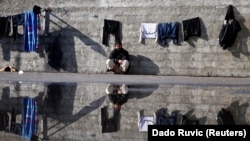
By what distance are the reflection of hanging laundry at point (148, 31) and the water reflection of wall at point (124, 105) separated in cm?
174

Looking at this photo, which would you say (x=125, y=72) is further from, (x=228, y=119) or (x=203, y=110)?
(x=228, y=119)

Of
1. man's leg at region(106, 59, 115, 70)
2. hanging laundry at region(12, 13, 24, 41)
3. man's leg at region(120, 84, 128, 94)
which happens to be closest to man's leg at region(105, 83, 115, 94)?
man's leg at region(120, 84, 128, 94)

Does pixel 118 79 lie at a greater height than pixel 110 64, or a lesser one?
lesser

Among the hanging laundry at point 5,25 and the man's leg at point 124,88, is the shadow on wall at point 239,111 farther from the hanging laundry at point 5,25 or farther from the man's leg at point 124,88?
the hanging laundry at point 5,25

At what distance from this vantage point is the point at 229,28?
452 inches

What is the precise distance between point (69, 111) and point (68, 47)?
11.0 feet

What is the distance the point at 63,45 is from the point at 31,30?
3.55ft

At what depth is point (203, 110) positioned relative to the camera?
377 inches

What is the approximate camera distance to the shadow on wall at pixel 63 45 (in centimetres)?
1295

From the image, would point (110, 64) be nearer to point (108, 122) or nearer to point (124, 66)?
point (124, 66)

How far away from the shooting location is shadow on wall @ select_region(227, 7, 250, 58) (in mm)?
11539

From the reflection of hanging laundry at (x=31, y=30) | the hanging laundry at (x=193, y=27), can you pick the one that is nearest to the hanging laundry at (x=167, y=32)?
the hanging laundry at (x=193, y=27)

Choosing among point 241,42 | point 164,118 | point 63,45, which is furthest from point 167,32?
point 164,118

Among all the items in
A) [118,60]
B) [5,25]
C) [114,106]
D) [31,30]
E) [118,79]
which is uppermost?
[5,25]
